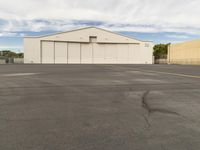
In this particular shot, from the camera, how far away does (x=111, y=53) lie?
5750cm

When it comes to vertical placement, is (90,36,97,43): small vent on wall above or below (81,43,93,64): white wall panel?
above

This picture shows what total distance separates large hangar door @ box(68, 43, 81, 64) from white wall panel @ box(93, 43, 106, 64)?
3717 mm

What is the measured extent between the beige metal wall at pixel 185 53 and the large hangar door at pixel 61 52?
31.7 m

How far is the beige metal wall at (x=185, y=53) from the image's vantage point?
196 feet

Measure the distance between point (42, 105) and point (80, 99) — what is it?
52.3 inches

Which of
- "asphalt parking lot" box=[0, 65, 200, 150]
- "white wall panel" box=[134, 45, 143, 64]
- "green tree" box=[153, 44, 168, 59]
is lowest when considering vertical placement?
"asphalt parking lot" box=[0, 65, 200, 150]

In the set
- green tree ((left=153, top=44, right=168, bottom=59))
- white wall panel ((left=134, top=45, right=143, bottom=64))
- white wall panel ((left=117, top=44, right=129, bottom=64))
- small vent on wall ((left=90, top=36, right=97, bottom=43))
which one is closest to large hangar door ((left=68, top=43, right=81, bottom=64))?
small vent on wall ((left=90, top=36, right=97, bottom=43))

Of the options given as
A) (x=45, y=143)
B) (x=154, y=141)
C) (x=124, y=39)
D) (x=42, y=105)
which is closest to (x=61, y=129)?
(x=45, y=143)

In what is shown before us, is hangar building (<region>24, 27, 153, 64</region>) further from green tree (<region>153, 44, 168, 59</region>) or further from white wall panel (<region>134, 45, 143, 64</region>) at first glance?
green tree (<region>153, 44, 168, 59</region>)

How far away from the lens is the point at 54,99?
7555 mm

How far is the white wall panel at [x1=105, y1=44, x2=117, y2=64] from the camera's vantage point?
187 ft

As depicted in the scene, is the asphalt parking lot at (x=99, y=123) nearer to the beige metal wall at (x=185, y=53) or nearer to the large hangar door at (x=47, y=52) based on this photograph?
the large hangar door at (x=47, y=52)

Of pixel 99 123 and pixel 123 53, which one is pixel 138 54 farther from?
pixel 99 123

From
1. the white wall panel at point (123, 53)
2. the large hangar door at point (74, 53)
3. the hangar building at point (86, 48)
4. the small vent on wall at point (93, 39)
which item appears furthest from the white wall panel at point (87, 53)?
the white wall panel at point (123, 53)
